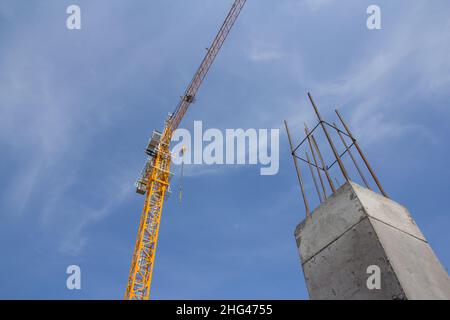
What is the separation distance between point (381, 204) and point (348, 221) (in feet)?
1.63

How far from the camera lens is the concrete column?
290 cm

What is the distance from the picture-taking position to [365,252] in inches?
122

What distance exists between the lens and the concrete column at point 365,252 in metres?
2.90

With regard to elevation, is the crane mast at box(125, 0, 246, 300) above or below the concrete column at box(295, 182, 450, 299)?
above

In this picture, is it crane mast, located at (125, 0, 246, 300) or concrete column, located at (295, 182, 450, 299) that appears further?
crane mast, located at (125, 0, 246, 300)

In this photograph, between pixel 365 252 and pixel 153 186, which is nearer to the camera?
pixel 365 252

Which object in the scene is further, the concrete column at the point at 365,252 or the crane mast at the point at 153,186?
the crane mast at the point at 153,186

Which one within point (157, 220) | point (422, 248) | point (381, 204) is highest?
point (157, 220)

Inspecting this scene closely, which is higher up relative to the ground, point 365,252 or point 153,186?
point 153,186

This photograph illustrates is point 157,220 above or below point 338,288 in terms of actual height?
above

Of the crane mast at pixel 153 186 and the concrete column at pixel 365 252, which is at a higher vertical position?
the crane mast at pixel 153 186
